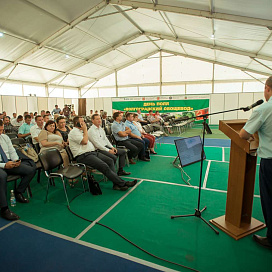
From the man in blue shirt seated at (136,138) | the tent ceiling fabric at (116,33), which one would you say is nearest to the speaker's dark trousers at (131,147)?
the man in blue shirt seated at (136,138)

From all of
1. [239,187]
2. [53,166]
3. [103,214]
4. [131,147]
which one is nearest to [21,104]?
[131,147]

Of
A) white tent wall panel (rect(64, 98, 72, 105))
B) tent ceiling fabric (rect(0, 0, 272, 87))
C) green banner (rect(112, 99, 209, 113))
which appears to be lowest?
green banner (rect(112, 99, 209, 113))

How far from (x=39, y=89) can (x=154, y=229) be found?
16239mm

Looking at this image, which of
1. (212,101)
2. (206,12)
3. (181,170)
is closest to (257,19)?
(206,12)

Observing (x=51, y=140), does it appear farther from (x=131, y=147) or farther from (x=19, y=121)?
(x=19, y=121)

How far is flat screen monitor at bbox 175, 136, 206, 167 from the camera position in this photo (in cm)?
484

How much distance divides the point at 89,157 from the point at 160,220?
170 centimetres

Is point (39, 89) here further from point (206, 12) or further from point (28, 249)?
point (28, 249)

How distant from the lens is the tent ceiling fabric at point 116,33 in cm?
659

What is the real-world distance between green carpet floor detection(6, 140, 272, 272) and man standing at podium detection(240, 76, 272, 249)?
0.54m

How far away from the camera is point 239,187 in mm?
2227

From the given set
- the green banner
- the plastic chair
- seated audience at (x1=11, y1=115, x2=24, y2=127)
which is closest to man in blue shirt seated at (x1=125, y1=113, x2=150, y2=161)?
the plastic chair

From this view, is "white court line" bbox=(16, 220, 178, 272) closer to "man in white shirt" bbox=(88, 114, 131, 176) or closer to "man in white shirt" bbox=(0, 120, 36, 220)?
"man in white shirt" bbox=(0, 120, 36, 220)

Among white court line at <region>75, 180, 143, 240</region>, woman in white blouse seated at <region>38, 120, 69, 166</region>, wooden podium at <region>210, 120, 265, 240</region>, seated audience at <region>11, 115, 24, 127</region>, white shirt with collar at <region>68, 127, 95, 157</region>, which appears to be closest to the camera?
wooden podium at <region>210, 120, 265, 240</region>
